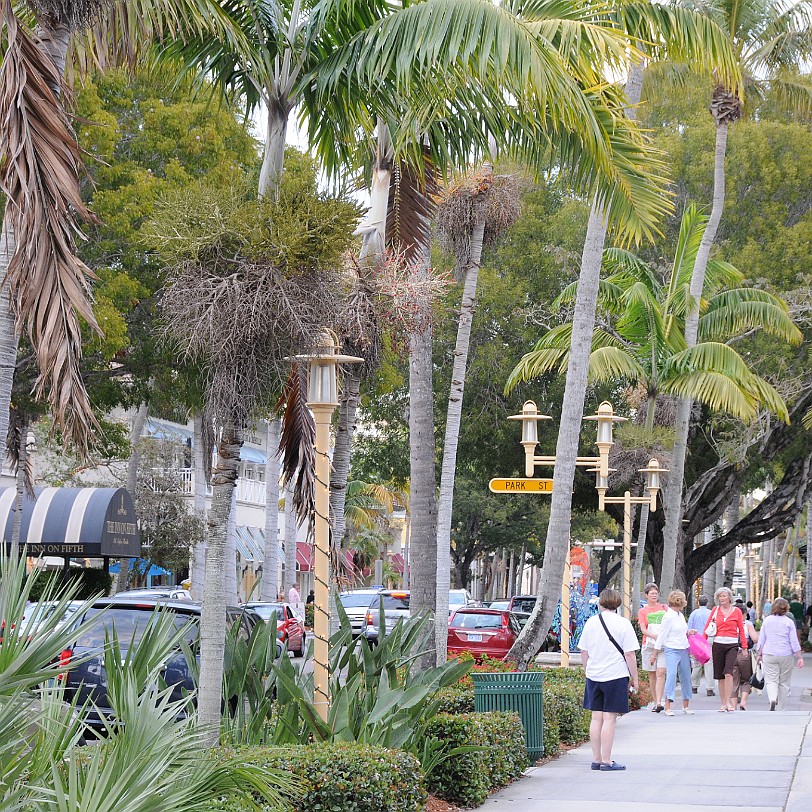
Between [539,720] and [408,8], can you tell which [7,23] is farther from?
[539,720]

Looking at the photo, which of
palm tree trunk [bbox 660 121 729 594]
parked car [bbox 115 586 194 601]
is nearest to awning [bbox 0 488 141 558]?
parked car [bbox 115 586 194 601]

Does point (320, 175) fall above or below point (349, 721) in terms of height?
above

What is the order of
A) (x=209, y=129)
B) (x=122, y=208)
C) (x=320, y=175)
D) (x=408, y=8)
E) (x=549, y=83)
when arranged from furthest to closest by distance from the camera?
(x=209, y=129) < (x=122, y=208) < (x=320, y=175) < (x=408, y=8) < (x=549, y=83)

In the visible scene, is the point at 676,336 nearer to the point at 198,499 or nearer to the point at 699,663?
the point at 699,663

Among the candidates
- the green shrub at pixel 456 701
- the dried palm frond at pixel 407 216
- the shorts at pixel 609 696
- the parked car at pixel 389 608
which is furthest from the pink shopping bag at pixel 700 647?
the parked car at pixel 389 608

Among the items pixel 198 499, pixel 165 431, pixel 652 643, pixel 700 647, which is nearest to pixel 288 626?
pixel 198 499

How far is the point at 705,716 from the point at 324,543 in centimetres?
939

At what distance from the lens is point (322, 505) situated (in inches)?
371

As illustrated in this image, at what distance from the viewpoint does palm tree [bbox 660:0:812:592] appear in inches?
894

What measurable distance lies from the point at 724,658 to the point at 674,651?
1293mm

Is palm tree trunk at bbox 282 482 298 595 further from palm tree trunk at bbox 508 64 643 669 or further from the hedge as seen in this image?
the hedge

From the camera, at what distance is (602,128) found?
31.3 ft

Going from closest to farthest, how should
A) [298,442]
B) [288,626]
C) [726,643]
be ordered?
[298,442]
[726,643]
[288,626]

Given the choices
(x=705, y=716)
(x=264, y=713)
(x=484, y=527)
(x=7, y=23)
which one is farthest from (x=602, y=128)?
(x=484, y=527)
